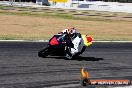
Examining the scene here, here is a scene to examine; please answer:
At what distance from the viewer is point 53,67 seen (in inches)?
607

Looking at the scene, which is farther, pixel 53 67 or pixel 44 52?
pixel 44 52

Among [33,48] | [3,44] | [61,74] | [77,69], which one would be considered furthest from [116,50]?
[61,74]

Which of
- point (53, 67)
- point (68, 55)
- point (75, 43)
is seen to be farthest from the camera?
point (68, 55)

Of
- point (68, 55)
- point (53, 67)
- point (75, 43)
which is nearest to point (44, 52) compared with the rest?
point (68, 55)

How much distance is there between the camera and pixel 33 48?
21453 millimetres

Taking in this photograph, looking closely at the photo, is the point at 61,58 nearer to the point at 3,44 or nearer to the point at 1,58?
the point at 1,58

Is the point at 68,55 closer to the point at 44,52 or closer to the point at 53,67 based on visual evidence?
the point at 44,52

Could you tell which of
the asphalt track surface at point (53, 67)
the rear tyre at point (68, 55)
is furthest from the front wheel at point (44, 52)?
the rear tyre at point (68, 55)

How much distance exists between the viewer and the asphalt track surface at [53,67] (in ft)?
41.2

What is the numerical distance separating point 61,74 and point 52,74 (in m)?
0.33

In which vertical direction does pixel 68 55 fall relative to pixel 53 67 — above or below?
below

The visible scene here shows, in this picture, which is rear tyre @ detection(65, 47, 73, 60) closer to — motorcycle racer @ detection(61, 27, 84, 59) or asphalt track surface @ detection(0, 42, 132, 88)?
motorcycle racer @ detection(61, 27, 84, 59)

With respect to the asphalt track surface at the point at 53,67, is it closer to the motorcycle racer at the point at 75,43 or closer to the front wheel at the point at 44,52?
the front wheel at the point at 44,52

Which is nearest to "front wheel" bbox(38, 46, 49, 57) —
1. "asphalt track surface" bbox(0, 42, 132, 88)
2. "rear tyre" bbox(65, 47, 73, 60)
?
"asphalt track surface" bbox(0, 42, 132, 88)
